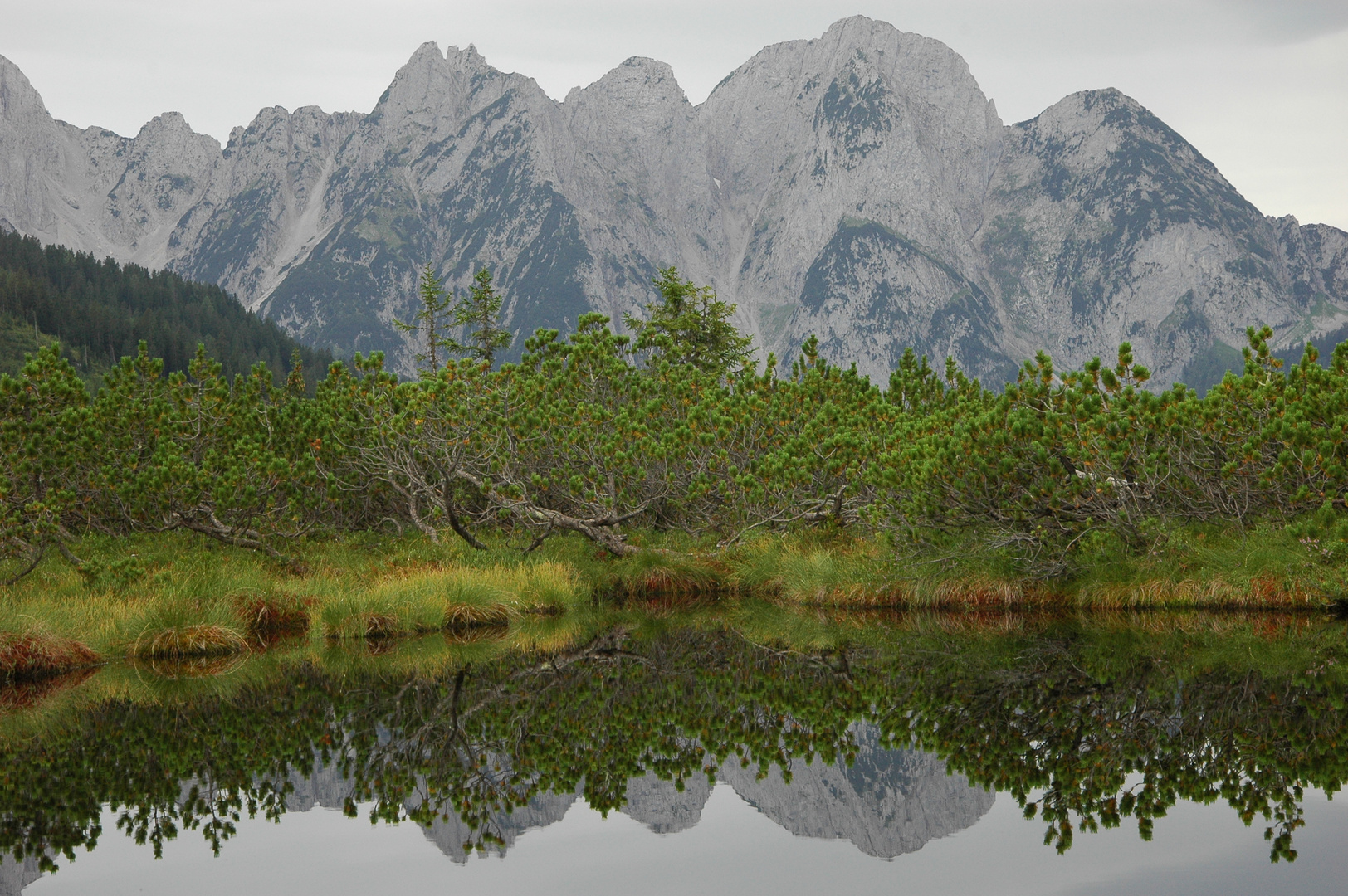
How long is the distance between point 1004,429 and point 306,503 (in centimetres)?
1704

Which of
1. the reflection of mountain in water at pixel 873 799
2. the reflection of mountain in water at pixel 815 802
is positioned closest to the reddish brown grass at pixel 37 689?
the reflection of mountain in water at pixel 815 802

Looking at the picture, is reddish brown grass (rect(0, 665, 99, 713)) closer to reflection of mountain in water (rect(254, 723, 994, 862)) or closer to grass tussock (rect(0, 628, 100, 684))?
grass tussock (rect(0, 628, 100, 684))

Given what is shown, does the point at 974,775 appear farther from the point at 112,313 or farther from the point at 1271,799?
the point at 112,313

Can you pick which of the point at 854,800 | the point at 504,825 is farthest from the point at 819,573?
the point at 504,825

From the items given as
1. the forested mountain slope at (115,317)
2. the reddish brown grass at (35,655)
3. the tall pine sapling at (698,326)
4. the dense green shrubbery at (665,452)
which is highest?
the forested mountain slope at (115,317)

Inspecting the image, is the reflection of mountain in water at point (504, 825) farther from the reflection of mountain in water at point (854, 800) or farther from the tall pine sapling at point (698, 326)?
the tall pine sapling at point (698, 326)

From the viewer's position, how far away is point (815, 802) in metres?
9.76

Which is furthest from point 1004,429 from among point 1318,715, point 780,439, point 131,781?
point 131,781

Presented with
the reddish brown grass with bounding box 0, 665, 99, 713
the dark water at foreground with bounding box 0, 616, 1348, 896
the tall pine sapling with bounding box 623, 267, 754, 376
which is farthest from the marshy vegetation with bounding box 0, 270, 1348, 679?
the tall pine sapling with bounding box 623, 267, 754, 376

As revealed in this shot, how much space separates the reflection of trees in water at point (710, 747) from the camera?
30.6 ft

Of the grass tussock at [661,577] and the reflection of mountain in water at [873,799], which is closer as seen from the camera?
the reflection of mountain in water at [873,799]

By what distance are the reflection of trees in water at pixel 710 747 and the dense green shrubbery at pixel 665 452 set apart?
6.04 m

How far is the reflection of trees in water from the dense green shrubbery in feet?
19.8

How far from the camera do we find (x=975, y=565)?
2441 cm
